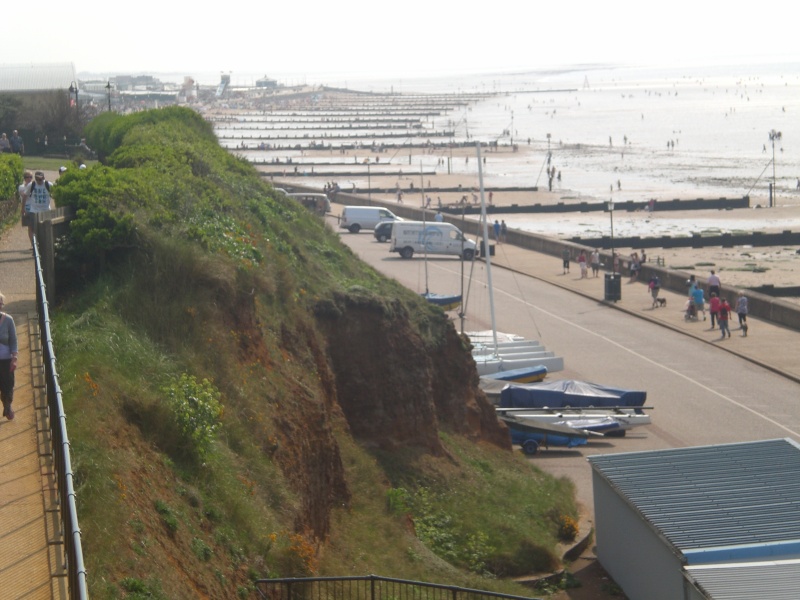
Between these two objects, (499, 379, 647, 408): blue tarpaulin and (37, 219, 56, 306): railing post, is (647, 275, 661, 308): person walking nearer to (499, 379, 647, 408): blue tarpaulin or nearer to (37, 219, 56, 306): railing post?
(499, 379, 647, 408): blue tarpaulin

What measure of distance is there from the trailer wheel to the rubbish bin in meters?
20.4

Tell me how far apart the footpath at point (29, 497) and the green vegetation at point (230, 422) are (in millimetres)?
305

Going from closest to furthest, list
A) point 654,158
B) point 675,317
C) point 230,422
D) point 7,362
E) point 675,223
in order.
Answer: point 7,362
point 230,422
point 675,317
point 675,223
point 654,158

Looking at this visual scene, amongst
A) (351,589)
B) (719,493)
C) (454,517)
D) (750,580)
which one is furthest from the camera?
(454,517)

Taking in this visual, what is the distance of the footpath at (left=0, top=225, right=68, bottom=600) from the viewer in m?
8.21

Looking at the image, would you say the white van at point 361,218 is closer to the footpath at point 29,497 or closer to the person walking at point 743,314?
the person walking at point 743,314

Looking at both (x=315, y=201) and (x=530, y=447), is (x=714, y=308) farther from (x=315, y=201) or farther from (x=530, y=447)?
(x=315, y=201)

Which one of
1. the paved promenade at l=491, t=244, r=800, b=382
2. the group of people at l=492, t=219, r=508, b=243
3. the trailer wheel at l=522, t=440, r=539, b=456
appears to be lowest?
the paved promenade at l=491, t=244, r=800, b=382

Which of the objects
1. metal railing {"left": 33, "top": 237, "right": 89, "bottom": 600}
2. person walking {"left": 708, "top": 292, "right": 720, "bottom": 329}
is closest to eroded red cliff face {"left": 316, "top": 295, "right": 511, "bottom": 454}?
metal railing {"left": 33, "top": 237, "right": 89, "bottom": 600}

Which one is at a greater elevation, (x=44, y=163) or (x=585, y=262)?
(x=44, y=163)

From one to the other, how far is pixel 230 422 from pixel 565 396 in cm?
1735

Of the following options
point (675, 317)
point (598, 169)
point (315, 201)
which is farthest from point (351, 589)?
point (598, 169)

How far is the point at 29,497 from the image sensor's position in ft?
30.7

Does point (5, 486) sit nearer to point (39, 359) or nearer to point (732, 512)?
point (39, 359)
